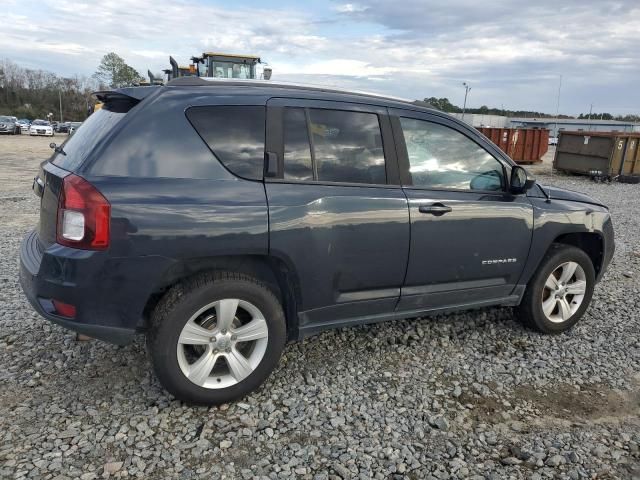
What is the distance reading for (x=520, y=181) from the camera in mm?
3729

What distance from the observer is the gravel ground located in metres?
2.58

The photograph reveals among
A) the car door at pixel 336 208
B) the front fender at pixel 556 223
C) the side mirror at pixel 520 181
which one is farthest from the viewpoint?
the front fender at pixel 556 223

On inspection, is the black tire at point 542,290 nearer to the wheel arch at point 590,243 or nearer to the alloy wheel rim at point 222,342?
the wheel arch at point 590,243

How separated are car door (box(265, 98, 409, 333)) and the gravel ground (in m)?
0.55

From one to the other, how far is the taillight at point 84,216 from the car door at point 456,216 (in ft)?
6.22

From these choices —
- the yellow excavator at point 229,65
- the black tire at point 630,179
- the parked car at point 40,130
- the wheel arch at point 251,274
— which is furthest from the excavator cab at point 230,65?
the parked car at point 40,130

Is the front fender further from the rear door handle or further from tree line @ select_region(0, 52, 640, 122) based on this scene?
tree line @ select_region(0, 52, 640, 122)

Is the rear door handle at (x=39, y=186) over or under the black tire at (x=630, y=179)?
over

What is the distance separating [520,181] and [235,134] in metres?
2.16

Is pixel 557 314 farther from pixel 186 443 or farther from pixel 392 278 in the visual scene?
pixel 186 443

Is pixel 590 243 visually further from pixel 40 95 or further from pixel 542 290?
pixel 40 95

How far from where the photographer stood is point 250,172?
9.65 ft

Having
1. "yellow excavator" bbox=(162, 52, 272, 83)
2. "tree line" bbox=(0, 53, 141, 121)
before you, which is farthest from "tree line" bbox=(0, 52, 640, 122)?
"yellow excavator" bbox=(162, 52, 272, 83)

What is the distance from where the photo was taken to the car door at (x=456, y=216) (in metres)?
3.44
